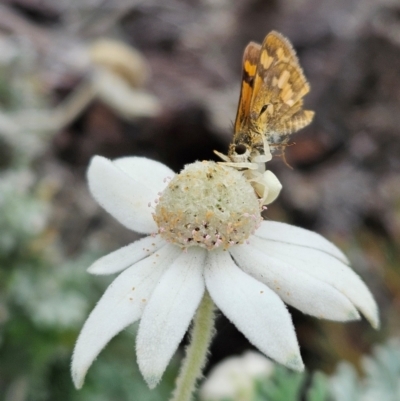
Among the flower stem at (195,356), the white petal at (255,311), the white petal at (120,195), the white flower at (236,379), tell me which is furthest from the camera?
the white flower at (236,379)

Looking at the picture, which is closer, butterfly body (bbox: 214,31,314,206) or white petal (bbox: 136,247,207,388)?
white petal (bbox: 136,247,207,388)

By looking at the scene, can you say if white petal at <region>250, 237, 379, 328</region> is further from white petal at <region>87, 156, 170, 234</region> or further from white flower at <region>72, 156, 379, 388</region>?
white petal at <region>87, 156, 170, 234</region>

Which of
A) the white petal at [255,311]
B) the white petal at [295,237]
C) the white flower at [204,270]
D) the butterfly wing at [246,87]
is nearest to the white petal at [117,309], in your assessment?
the white flower at [204,270]

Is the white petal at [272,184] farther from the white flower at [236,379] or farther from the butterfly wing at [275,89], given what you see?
the white flower at [236,379]

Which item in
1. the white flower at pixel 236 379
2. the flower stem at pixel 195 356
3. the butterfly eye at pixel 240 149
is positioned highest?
the butterfly eye at pixel 240 149

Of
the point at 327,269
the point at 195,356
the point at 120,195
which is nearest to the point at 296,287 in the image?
the point at 327,269

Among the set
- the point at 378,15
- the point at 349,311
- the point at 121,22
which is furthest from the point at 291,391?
the point at 121,22

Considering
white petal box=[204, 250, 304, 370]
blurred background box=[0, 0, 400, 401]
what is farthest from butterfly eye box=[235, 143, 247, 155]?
blurred background box=[0, 0, 400, 401]

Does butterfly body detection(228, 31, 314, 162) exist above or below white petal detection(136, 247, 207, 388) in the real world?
above
